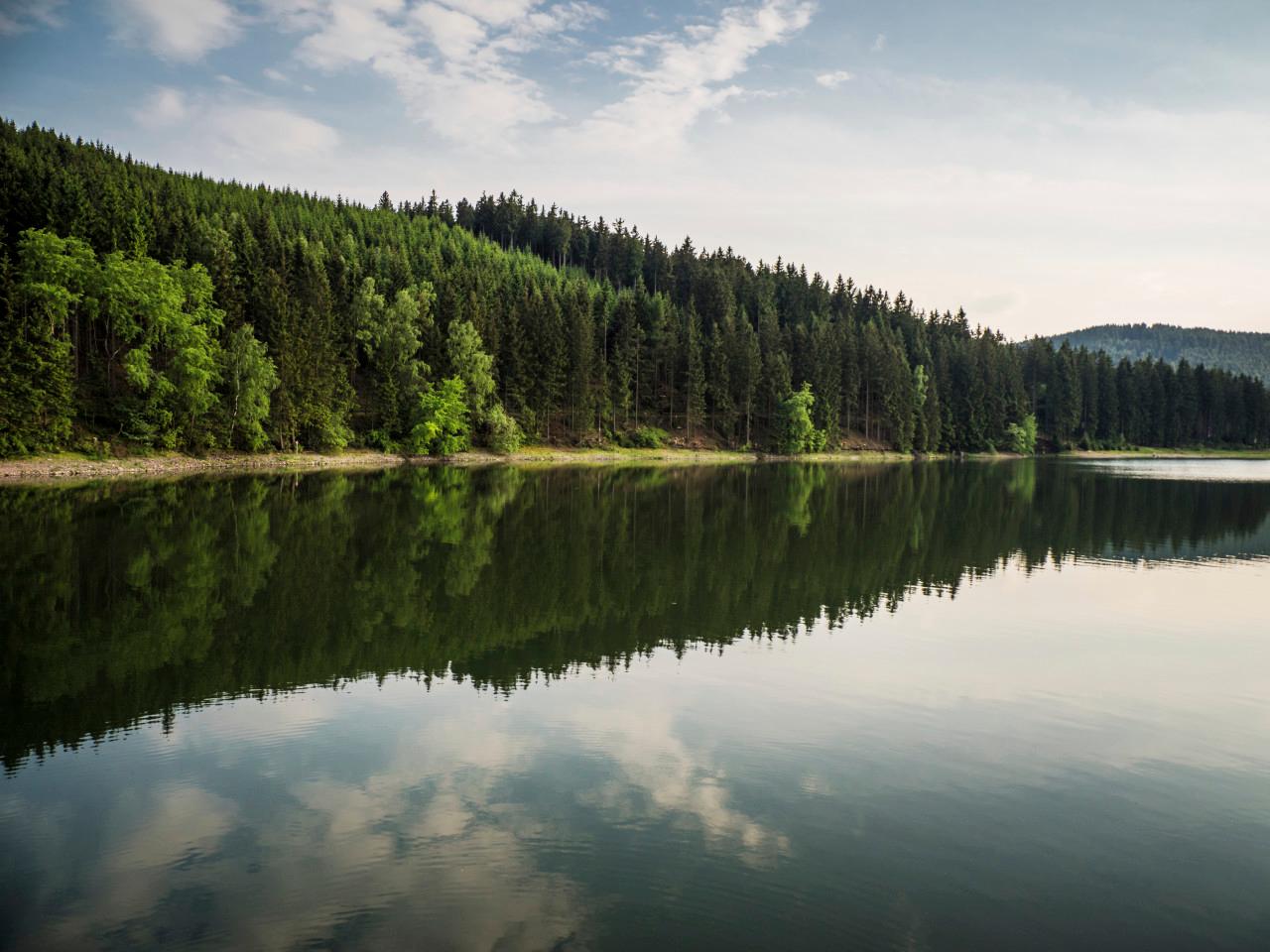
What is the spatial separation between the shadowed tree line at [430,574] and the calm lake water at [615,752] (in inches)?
6.9

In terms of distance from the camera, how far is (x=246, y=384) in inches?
2625

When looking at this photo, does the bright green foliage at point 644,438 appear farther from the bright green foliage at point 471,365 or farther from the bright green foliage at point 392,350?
the bright green foliage at point 392,350

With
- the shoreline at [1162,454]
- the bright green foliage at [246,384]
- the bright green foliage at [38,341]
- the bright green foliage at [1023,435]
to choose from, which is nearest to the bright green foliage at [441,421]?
the bright green foliage at [246,384]

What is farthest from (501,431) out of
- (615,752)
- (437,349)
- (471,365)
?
(615,752)

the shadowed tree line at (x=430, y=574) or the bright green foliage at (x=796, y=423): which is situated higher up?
the bright green foliage at (x=796, y=423)

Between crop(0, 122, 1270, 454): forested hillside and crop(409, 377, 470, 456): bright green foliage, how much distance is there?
298 millimetres

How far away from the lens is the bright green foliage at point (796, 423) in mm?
114188

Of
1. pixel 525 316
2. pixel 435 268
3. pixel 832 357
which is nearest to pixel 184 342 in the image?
pixel 525 316

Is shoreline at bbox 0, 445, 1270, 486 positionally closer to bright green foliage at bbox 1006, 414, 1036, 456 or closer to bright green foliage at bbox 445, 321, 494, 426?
bright green foliage at bbox 1006, 414, 1036, 456

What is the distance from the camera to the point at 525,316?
10225 centimetres

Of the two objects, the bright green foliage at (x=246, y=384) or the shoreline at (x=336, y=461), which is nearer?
the shoreline at (x=336, y=461)

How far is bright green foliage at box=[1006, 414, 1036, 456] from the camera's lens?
144750 mm

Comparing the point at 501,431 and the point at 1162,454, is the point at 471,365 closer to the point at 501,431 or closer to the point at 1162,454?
the point at 501,431

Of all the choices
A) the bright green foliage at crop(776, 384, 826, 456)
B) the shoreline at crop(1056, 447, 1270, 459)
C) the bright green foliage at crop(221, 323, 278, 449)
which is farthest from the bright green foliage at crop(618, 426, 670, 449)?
the shoreline at crop(1056, 447, 1270, 459)
